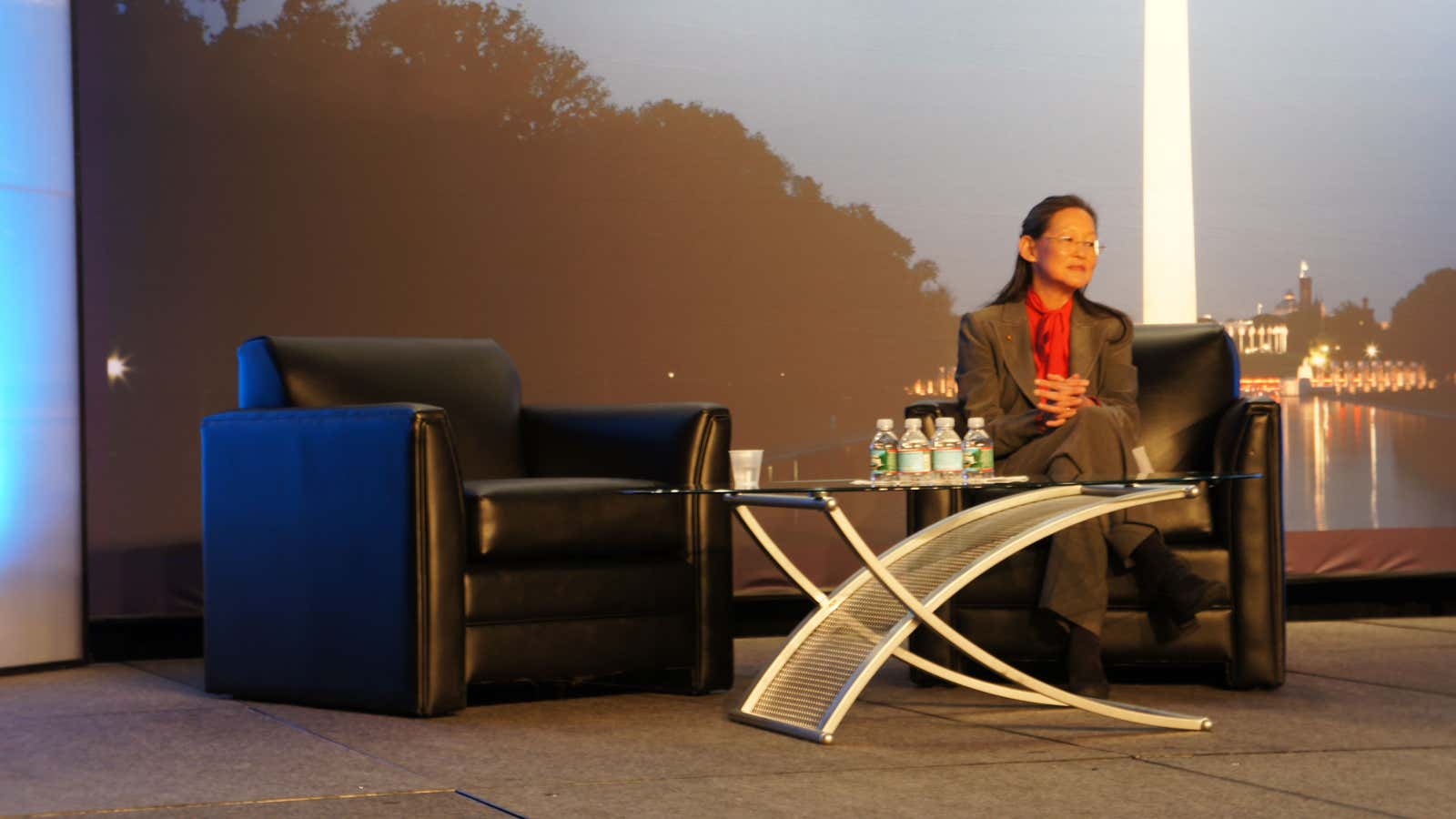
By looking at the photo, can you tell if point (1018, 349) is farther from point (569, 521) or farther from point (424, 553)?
point (424, 553)

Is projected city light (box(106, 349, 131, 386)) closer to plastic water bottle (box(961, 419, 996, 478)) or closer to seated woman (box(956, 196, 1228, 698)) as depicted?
seated woman (box(956, 196, 1228, 698))

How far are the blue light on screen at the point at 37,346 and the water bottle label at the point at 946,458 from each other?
2.42m

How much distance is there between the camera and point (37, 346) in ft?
14.1

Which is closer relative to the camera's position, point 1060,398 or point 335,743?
point 335,743

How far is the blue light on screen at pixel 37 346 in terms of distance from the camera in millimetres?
4223

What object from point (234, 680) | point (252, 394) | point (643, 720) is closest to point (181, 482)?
point (252, 394)

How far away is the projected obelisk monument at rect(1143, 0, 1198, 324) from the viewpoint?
18.0ft

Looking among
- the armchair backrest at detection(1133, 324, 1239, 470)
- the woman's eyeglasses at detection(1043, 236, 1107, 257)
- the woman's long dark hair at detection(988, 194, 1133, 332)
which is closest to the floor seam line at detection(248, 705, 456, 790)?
the woman's long dark hair at detection(988, 194, 1133, 332)

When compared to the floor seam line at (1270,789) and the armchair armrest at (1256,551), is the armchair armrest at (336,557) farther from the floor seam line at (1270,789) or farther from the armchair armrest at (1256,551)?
the armchair armrest at (1256,551)

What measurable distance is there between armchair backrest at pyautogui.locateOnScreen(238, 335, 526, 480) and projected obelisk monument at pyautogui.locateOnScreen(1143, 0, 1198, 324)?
2.33 metres

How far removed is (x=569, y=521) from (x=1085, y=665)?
107 centimetres

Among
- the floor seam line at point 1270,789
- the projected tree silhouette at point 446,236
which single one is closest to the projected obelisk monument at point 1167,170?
the projected tree silhouette at point 446,236

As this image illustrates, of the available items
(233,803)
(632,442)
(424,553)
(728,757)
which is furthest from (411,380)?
(233,803)

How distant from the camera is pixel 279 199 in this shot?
4.68 meters
